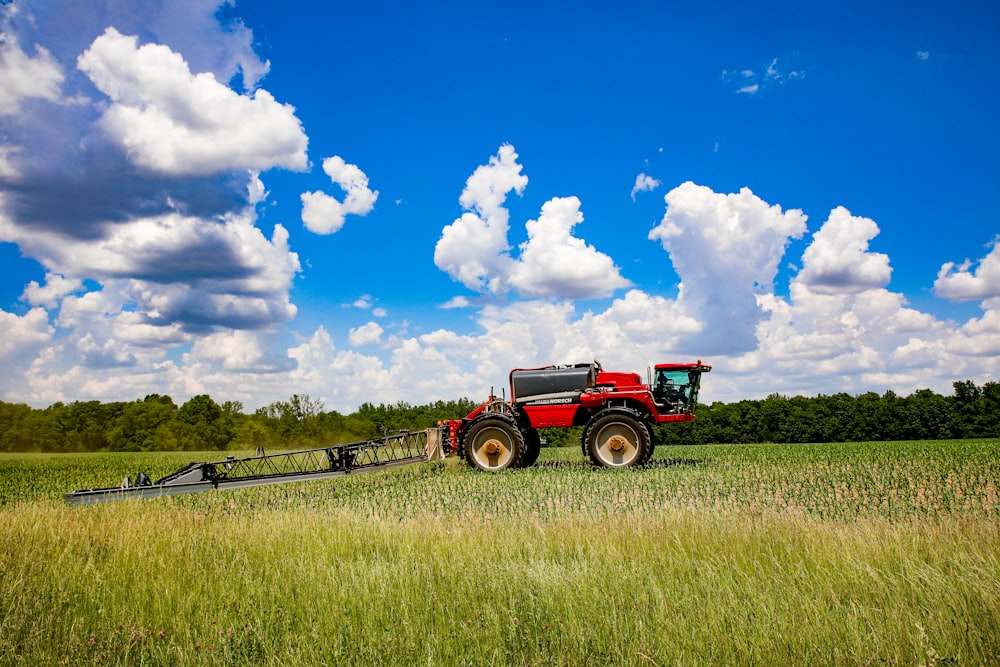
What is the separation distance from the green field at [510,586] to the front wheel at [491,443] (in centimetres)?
686

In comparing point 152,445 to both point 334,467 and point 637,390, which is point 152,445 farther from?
point 637,390

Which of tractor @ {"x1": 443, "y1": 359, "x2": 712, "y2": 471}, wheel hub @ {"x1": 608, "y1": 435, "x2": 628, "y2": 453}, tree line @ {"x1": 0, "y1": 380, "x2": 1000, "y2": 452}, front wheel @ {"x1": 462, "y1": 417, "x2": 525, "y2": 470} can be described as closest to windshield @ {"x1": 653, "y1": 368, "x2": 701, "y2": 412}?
tractor @ {"x1": 443, "y1": 359, "x2": 712, "y2": 471}

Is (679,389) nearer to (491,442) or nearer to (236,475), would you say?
(491,442)

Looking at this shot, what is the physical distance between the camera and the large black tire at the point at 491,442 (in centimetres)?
1644

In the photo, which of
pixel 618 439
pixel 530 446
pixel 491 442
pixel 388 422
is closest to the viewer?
pixel 618 439

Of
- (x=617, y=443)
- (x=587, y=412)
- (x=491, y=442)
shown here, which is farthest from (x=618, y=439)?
(x=491, y=442)

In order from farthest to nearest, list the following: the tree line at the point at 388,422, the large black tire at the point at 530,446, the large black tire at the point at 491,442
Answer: the tree line at the point at 388,422 < the large black tire at the point at 530,446 < the large black tire at the point at 491,442

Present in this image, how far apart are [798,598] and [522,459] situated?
1268cm

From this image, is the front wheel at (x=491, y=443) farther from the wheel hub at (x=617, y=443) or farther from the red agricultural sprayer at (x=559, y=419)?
the wheel hub at (x=617, y=443)

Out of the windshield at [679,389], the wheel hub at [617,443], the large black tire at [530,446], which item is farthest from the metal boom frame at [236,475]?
the windshield at [679,389]

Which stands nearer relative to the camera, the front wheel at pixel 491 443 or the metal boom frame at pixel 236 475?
the metal boom frame at pixel 236 475

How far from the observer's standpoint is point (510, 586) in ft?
17.8

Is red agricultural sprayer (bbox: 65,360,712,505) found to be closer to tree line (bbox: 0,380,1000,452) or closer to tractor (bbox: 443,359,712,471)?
tractor (bbox: 443,359,712,471)

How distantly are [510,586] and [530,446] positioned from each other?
12485 millimetres
